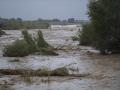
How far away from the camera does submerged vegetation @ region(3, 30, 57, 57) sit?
3222 centimetres

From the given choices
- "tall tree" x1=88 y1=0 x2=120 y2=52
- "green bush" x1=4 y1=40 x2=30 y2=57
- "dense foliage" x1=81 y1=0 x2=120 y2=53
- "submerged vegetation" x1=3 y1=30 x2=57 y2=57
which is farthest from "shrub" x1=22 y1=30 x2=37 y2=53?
"tall tree" x1=88 y1=0 x2=120 y2=52

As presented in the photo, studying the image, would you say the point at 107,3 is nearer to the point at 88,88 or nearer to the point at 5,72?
the point at 5,72

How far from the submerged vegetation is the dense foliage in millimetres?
3898

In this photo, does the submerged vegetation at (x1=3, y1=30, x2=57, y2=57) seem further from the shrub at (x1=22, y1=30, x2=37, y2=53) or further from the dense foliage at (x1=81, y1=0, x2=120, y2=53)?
the dense foliage at (x1=81, y1=0, x2=120, y2=53)

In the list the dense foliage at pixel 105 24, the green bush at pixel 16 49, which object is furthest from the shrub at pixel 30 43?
the dense foliage at pixel 105 24

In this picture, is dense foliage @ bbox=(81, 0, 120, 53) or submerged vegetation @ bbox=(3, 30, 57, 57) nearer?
dense foliage @ bbox=(81, 0, 120, 53)

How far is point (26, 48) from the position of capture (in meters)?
33.5

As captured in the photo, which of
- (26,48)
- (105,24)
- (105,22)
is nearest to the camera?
(105,22)

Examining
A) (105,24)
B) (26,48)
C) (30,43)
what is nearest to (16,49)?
(26,48)

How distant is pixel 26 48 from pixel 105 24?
6.73 metres

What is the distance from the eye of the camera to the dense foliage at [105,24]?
3144 centimetres

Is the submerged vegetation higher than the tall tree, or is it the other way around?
the tall tree

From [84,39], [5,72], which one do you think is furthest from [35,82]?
[84,39]

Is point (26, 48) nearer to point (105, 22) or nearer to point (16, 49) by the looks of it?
point (16, 49)
